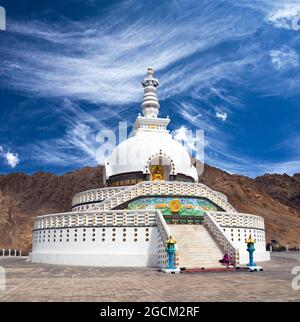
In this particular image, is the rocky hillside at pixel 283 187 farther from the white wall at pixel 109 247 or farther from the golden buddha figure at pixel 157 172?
the white wall at pixel 109 247

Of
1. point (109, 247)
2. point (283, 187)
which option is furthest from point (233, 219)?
point (283, 187)

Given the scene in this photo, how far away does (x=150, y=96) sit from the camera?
119 feet

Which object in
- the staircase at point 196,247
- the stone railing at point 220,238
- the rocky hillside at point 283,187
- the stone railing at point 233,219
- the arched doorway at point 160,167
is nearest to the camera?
the staircase at point 196,247

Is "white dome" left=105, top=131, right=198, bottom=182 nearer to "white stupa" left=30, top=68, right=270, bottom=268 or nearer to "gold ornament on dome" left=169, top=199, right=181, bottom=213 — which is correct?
"white stupa" left=30, top=68, right=270, bottom=268

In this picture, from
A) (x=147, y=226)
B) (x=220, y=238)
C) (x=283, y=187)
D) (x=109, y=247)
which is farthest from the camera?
(x=283, y=187)

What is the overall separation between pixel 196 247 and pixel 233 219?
4.82 meters

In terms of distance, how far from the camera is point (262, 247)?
86.2 ft

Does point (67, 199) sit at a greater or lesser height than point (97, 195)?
greater

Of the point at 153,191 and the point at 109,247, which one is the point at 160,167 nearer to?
the point at 153,191

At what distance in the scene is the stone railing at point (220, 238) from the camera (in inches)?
727

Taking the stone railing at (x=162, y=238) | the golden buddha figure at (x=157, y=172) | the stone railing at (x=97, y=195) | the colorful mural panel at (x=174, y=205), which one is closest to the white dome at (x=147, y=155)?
the golden buddha figure at (x=157, y=172)
